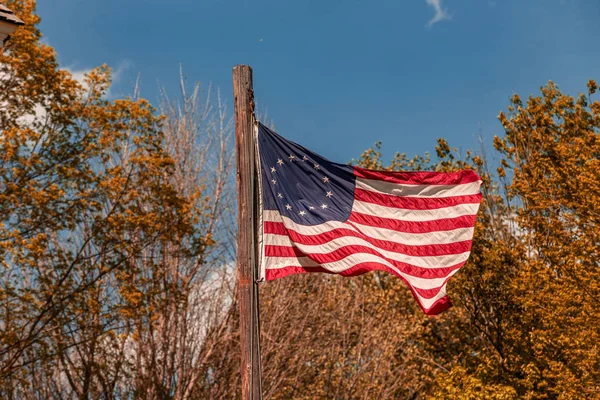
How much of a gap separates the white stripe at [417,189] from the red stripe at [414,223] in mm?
315

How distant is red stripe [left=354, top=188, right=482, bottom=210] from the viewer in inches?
312

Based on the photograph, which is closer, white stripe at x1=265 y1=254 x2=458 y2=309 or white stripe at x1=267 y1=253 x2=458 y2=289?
white stripe at x1=265 y1=254 x2=458 y2=309

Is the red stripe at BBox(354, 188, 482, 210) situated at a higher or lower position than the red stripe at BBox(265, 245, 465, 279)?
higher

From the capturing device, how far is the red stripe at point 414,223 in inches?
306

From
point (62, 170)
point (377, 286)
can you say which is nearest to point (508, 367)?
point (377, 286)

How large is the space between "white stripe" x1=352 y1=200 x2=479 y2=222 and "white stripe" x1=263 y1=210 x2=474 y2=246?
182 mm

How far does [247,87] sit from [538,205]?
14.4 m

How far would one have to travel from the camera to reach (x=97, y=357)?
63.9 feet

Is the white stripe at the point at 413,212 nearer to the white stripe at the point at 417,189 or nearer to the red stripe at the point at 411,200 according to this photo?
the red stripe at the point at 411,200

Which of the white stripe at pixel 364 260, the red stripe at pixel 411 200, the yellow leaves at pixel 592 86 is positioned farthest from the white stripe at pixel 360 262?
the yellow leaves at pixel 592 86

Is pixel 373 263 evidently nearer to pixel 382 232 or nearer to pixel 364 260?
pixel 364 260

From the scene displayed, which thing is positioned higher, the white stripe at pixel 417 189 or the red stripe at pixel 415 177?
the red stripe at pixel 415 177

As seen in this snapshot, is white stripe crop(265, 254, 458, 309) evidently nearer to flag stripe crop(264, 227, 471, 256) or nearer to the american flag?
the american flag

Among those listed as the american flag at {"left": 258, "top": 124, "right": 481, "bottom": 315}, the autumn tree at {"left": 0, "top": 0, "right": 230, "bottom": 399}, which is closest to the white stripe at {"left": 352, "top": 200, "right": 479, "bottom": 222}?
the american flag at {"left": 258, "top": 124, "right": 481, "bottom": 315}
